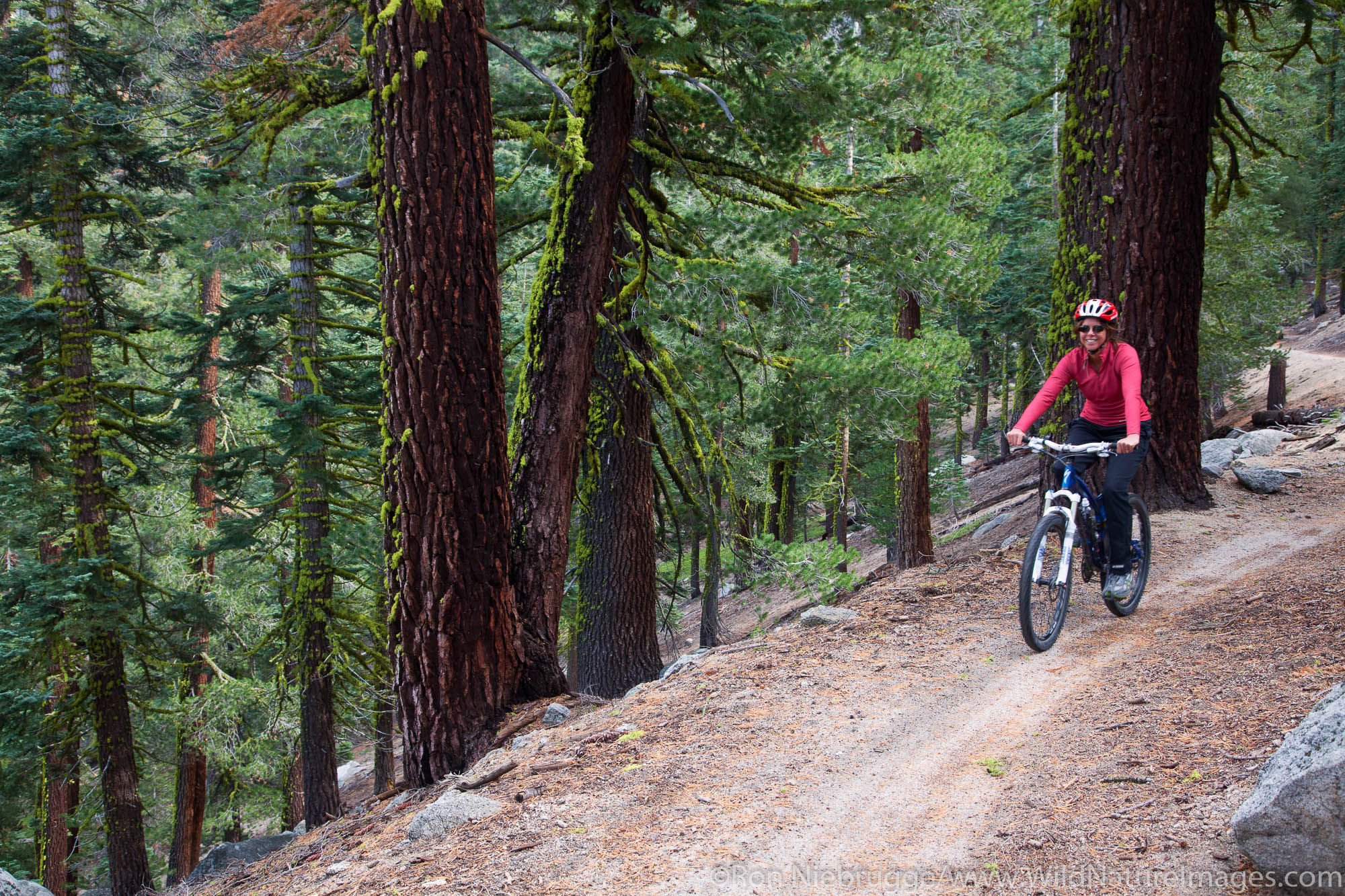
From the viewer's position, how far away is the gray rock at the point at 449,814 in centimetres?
412

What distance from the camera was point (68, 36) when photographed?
11.3 metres

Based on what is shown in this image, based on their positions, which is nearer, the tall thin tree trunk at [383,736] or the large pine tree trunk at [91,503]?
the large pine tree trunk at [91,503]

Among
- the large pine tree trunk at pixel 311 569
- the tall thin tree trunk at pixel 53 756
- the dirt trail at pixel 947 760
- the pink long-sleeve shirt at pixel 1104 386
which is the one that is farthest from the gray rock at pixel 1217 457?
the tall thin tree trunk at pixel 53 756

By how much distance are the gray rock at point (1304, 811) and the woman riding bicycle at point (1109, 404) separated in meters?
3.05

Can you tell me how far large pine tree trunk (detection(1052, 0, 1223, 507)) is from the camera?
303 inches

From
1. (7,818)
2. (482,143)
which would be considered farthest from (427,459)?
(7,818)

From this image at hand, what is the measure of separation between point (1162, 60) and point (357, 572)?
1450 cm

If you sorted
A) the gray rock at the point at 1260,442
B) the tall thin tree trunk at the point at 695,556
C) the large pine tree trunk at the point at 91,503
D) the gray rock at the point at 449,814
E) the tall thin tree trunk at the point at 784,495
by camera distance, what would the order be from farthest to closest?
the tall thin tree trunk at the point at 784,495 → the gray rock at the point at 1260,442 → the large pine tree trunk at the point at 91,503 → the tall thin tree trunk at the point at 695,556 → the gray rock at the point at 449,814

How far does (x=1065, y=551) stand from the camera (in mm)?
5582

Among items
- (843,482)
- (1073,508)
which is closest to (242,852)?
(1073,508)

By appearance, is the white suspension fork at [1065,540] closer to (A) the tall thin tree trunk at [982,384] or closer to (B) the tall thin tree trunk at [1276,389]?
(B) the tall thin tree trunk at [1276,389]

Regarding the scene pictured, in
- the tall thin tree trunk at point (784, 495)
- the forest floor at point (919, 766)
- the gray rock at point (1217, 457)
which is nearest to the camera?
the forest floor at point (919, 766)

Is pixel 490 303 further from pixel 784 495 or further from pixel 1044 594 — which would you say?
pixel 784 495

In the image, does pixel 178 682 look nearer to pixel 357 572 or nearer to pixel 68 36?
pixel 357 572
